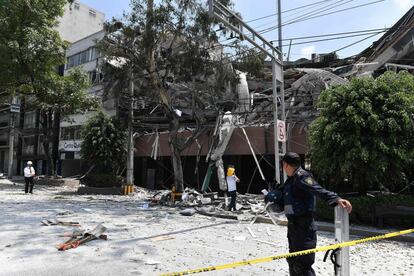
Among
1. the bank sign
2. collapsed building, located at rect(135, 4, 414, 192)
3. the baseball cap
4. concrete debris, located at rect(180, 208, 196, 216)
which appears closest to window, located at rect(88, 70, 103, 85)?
the bank sign

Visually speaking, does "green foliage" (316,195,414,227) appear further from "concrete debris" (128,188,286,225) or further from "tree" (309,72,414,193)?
"concrete debris" (128,188,286,225)

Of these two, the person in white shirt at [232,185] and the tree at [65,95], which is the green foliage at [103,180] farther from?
the person in white shirt at [232,185]

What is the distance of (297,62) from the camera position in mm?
31781

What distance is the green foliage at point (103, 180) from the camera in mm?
24391

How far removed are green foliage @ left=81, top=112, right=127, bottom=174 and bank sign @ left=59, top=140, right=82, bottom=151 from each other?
12858 mm

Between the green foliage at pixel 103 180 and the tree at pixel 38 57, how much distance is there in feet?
24.8

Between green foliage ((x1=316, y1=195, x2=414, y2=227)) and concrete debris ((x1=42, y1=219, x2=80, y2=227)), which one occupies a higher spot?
green foliage ((x1=316, y1=195, x2=414, y2=227))

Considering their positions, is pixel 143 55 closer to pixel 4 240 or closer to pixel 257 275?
pixel 4 240

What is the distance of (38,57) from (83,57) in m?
12.6

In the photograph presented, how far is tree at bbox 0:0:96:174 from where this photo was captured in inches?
1124

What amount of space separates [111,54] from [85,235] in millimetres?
12390

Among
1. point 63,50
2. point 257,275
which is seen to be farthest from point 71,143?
point 257,275

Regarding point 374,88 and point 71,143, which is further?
point 71,143

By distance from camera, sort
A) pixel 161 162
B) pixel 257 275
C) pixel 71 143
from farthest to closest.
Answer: pixel 71 143 → pixel 161 162 → pixel 257 275
